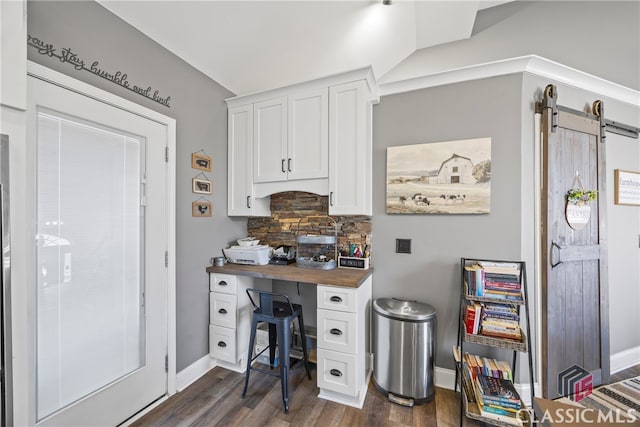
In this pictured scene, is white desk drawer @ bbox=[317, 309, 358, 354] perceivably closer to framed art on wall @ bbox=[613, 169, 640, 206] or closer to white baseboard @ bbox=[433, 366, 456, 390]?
white baseboard @ bbox=[433, 366, 456, 390]

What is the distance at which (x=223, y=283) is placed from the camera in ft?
7.00

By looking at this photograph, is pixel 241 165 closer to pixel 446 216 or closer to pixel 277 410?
pixel 446 216

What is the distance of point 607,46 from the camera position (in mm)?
2080

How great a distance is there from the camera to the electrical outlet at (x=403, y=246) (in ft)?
6.95

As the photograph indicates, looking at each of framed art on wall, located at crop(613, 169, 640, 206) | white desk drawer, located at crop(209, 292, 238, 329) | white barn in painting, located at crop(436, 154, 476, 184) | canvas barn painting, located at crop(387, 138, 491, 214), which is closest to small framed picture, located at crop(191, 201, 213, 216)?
white desk drawer, located at crop(209, 292, 238, 329)

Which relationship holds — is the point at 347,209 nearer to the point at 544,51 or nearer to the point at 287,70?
the point at 287,70

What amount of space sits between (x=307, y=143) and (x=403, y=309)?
156cm

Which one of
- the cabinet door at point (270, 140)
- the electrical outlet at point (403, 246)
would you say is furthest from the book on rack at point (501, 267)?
the cabinet door at point (270, 140)

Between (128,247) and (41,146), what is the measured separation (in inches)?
27.9

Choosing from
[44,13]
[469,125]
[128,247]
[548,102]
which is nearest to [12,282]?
[128,247]

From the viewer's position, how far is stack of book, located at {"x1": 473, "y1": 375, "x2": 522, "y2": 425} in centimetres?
147

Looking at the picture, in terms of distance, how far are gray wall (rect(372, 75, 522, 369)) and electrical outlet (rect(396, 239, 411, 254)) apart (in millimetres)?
36

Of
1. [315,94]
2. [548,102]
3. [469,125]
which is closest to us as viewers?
[548,102]

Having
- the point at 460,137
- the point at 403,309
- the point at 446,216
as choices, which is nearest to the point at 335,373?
the point at 403,309
